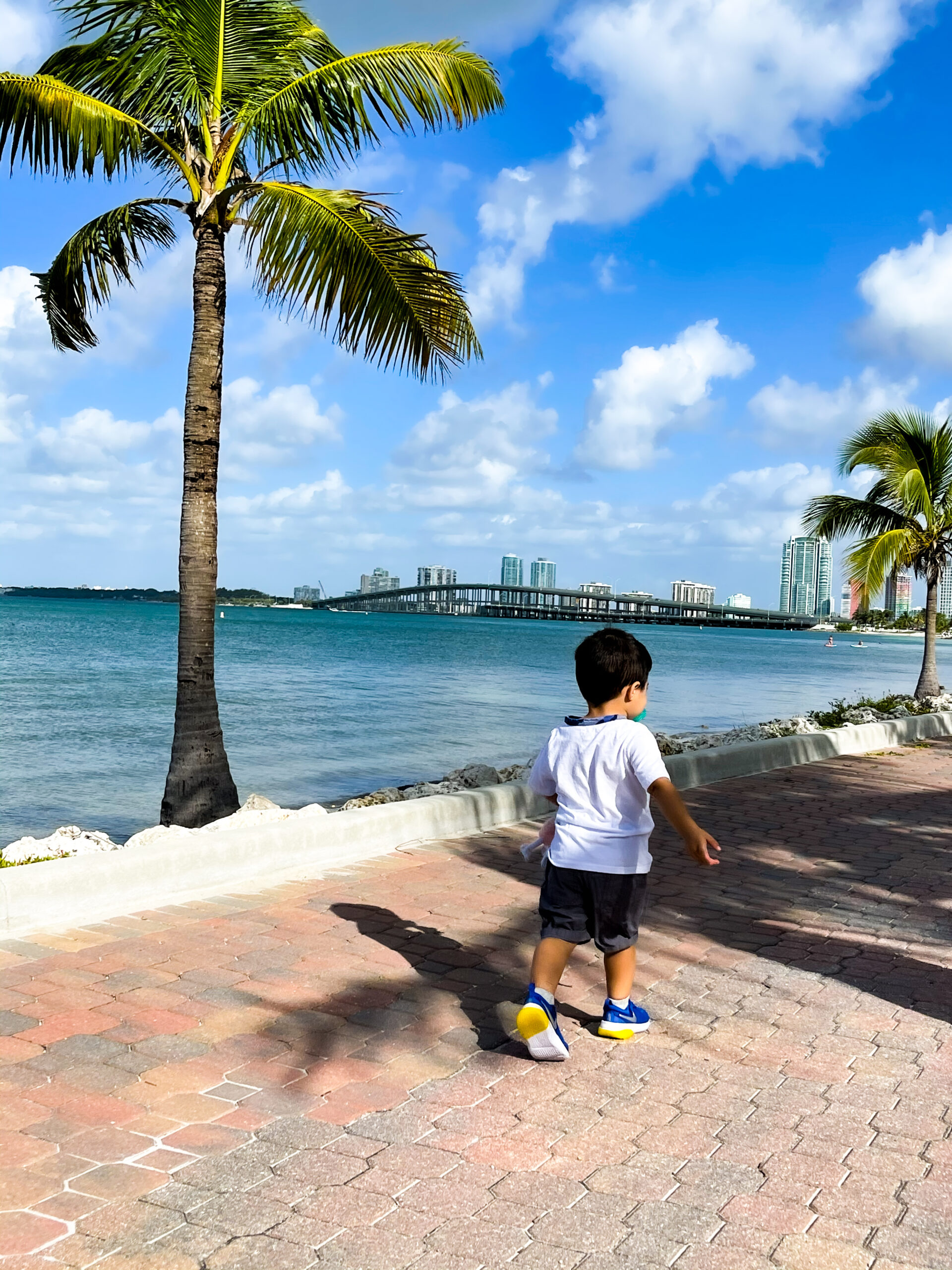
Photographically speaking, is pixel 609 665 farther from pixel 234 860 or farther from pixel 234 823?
pixel 234 823

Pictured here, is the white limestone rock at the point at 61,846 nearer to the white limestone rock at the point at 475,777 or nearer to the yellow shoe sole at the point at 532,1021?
the white limestone rock at the point at 475,777

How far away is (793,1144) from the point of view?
3.03 m

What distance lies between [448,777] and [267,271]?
457cm

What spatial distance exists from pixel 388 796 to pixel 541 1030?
20.4 feet

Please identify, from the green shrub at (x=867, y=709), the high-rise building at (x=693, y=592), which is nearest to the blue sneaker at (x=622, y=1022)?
the green shrub at (x=867, y=709)

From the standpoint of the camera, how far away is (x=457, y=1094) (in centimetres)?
328

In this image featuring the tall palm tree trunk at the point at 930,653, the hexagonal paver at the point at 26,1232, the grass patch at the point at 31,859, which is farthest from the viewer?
the tall palm tree trunk at the point at 930,653

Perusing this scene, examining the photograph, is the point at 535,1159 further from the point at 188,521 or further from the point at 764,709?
the point at 764,709

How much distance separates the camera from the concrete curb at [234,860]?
4.71 m

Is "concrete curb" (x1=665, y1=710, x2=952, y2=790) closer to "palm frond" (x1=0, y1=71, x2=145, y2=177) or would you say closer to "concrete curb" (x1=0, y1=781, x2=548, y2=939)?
"concrete curb" (x1=0, y1=781, x2=548, y2=939)

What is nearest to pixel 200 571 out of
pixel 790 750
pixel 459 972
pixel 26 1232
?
pixel 459 972

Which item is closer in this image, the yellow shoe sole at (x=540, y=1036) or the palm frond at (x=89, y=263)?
the yellow shoe sole at (x=540, y=1036)

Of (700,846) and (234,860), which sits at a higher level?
(700,846)

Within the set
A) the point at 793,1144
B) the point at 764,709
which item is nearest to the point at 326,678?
the point at 764,709
